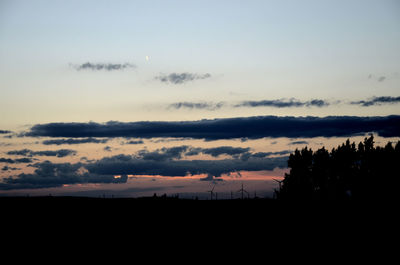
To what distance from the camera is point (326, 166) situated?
172 meters

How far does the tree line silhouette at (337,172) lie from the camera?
14650 centimetres

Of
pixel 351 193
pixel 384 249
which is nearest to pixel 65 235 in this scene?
pixel 384 249

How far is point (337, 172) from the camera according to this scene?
167500mm

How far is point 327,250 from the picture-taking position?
80438mm

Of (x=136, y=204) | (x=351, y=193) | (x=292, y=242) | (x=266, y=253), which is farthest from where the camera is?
(x=351, y=193)

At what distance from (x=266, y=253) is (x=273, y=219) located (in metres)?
33.7

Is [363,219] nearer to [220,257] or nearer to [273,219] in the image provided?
[273,219]

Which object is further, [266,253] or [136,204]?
[136,204]

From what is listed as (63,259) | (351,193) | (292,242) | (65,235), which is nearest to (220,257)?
(292,242)

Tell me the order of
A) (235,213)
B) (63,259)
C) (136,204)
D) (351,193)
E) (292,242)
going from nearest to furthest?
(63,259), (292,242), (235,213), (136,204), (351,193)

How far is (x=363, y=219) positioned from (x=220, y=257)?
48409 millimetres

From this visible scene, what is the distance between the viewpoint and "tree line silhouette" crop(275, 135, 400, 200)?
481ft

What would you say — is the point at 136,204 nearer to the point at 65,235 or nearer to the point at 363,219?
the point at 65,235

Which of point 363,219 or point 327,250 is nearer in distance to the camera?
point 327,250
